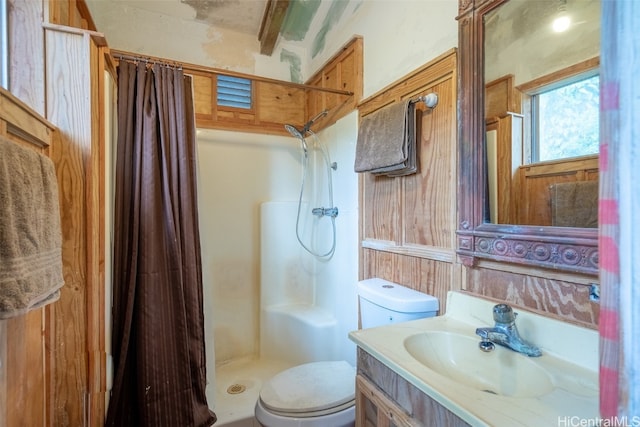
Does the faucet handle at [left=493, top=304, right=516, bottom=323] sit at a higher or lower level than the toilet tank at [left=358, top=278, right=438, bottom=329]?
higher

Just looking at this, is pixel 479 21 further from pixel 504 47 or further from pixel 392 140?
pixel 392 140

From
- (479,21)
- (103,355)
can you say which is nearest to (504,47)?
(479,21)

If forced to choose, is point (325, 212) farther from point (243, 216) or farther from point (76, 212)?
point (76, 212)

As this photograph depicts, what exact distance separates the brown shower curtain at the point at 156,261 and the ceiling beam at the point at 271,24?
3.13 ft

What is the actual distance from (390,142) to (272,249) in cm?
139

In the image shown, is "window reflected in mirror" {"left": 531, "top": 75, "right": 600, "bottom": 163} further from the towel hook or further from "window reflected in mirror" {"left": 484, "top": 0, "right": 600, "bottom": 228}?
the towel hook

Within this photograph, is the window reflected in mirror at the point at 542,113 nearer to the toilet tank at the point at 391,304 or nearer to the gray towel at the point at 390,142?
the gray towel at the point at 390,142

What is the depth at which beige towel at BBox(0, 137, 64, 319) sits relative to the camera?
60 centimetres

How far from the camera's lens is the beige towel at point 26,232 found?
0.60 m

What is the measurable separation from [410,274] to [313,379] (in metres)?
0.68

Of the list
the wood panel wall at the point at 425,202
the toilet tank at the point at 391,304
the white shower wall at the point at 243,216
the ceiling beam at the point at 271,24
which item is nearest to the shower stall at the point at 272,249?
the white shower wall at the point at 243,216

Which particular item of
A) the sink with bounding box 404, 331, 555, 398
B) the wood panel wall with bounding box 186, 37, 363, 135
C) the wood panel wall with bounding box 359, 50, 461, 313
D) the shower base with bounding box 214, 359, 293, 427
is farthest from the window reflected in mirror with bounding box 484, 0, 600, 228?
the shower base with bounding box 214, 359, 293, 427

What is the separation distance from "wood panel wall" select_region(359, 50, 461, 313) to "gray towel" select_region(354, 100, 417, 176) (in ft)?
0.19

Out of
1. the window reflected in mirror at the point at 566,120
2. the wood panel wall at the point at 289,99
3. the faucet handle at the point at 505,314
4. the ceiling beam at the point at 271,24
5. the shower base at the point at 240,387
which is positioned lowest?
the shower base at the point at 240,387
